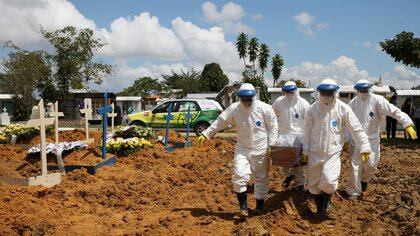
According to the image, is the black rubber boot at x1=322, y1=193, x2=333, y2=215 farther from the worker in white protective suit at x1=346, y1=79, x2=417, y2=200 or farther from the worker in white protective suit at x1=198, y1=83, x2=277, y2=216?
the worker in white protective suit at x1=346, y1=79, x2=417, y2=200

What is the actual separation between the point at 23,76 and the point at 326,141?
32.9 meters

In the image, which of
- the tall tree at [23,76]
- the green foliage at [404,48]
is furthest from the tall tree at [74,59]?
the green foliage at [404,48]

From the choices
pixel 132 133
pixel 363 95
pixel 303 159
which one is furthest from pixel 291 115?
pixel 132 133

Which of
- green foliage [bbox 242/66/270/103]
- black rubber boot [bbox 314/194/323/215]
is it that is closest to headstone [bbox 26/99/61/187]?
black rubber boot [bbox 314/194/323/215]

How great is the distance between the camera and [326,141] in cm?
649

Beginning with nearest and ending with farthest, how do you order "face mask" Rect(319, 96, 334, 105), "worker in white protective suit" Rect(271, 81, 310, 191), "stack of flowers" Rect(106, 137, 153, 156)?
1. "face mask" Rect(319, 96, 334, 105)
2. "worker in white protective suit" Rect(271, 81, 310, 191)
3. "stack of flowers" Rect(106, 137, 153, 156)

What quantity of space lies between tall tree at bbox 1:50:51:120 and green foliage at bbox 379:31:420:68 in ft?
82.7

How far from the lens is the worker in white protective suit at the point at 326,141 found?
6.46 meters

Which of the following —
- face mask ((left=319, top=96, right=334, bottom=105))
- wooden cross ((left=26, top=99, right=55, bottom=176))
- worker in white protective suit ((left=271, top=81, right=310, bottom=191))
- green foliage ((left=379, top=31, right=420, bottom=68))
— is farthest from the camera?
green foliage ((left=379, top=31, right=420, bottom=68))

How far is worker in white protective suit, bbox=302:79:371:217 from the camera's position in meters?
6.46

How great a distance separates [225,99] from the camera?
37688mm

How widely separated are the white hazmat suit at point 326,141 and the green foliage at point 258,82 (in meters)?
36.1

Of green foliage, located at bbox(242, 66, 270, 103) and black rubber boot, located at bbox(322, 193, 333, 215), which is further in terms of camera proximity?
green foliage, located at bbox(242, 66, 270, 103)

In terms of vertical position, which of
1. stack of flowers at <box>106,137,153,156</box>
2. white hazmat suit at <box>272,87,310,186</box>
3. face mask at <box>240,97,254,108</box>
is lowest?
stack of flowers at <box>106,137,153,156</box>
